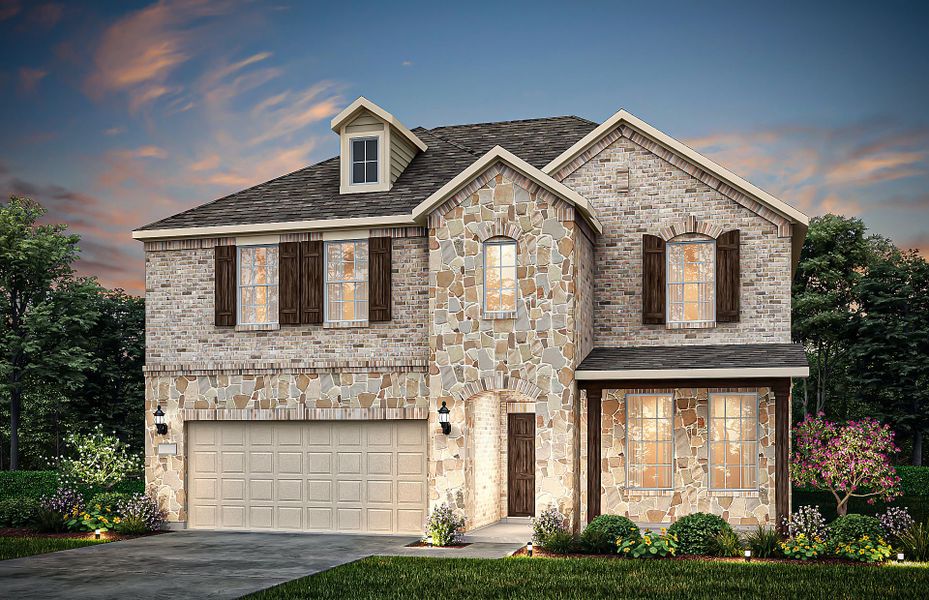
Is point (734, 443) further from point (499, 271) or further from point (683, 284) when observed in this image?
point (499, 271)

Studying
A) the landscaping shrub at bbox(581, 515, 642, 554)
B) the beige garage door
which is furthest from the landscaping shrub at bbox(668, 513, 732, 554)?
the beige garage door

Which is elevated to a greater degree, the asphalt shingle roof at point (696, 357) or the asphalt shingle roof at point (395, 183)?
the asphalt shingle roof at point (395, 183)

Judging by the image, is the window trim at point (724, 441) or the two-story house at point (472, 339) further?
the window trim at point (724, 441)

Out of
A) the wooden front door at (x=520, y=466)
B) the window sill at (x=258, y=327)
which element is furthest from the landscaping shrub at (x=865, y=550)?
the window sill at (x=258, y=327)

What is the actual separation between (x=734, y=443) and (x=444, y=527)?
568 centimetres

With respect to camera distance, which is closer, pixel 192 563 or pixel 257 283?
pixel 192 563

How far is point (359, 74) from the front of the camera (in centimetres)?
2512

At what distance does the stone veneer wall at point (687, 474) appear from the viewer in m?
17.9

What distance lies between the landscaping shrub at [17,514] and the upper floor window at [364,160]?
30.5 feet

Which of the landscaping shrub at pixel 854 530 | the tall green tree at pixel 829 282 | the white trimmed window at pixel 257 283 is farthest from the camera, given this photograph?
the tall green tree at pixel 829 282

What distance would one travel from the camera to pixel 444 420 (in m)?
17.5

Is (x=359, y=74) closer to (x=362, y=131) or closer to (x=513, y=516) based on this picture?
(x=362, y=131)

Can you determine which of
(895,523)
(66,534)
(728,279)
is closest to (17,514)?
(66,534)

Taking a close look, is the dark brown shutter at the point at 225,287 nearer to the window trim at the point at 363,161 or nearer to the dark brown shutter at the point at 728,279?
the window trim at the point at 363,161
